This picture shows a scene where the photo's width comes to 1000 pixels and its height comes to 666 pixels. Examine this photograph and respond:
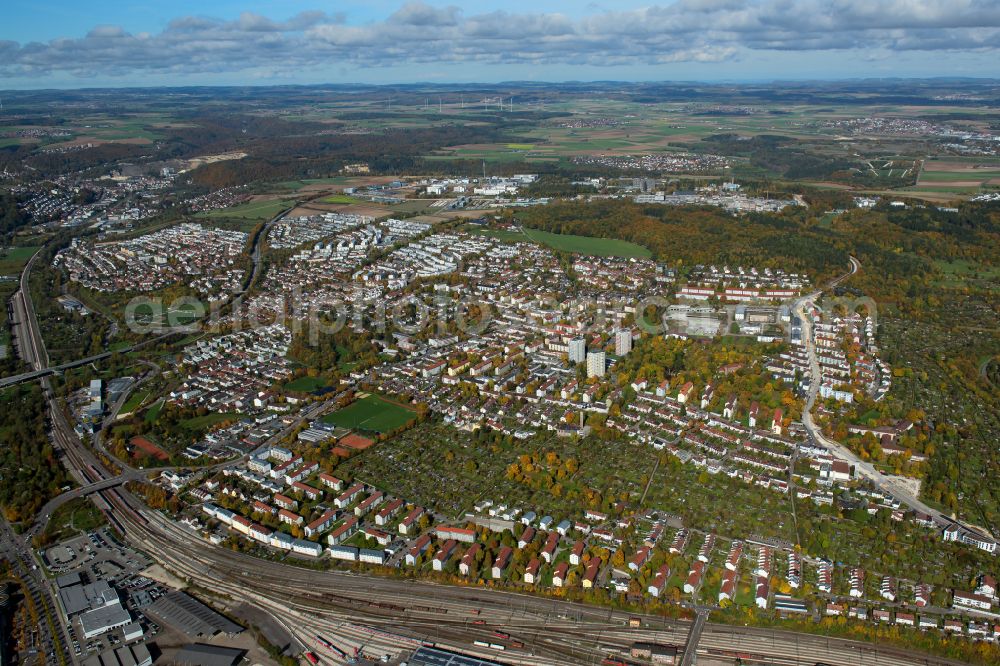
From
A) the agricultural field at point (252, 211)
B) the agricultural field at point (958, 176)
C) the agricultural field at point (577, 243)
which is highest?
the agricultural field at point (958, 176)

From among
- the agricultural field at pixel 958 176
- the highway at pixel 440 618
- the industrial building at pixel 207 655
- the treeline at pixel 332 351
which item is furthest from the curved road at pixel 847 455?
the agricultural field at pixel 958 176

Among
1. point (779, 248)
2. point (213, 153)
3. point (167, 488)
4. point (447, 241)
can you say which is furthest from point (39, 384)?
point (213, 153)

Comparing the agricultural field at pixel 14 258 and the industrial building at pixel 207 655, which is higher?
the agricultural field at pixel 14 258

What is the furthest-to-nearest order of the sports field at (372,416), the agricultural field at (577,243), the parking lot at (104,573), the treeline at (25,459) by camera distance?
the agricultural field at (577,243), the sports field at (372,416), the treeline at (25,459), the parking lot at (104,573)

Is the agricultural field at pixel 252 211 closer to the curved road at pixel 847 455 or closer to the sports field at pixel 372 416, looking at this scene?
the sports field at pixel 372 416

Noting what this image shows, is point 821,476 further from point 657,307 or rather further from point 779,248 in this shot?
point 779,248
